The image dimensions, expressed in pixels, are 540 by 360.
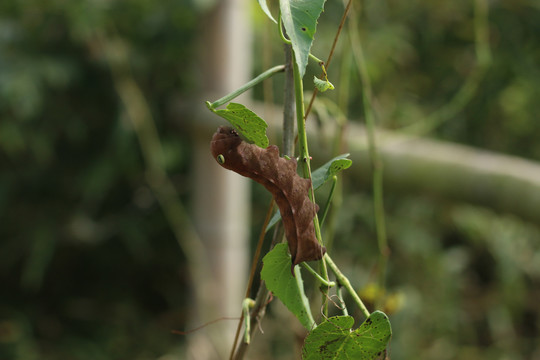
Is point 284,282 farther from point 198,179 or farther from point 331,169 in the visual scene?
point 198,179

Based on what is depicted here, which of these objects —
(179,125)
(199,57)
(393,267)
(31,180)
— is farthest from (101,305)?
(393,267)

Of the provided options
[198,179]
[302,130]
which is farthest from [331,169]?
[198,179]

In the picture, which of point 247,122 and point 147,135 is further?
point 147,135

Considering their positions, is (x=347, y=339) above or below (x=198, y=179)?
above

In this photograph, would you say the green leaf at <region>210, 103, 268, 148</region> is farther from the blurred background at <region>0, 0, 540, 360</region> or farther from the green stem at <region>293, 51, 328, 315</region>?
the blurred background at <region>0, 0, 540, 360</region>

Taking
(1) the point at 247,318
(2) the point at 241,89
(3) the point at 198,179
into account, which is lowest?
(3) the point at 198,179

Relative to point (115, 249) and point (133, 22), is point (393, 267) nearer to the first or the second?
point (115, 249)

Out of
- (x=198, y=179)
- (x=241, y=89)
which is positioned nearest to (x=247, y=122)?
(x=241, y=89)
